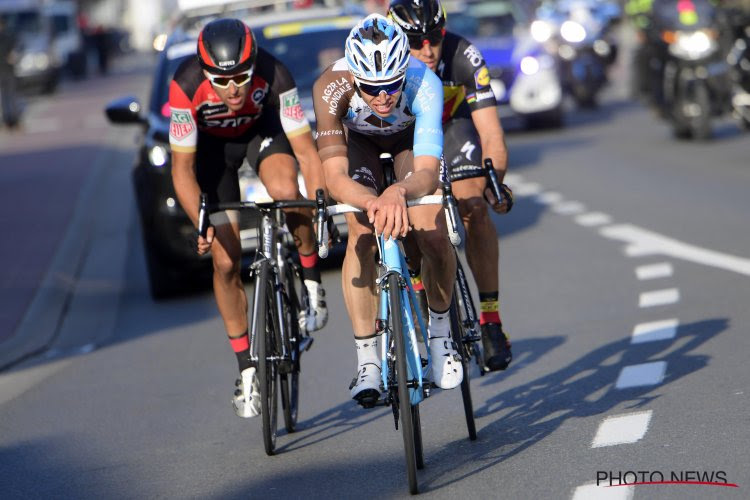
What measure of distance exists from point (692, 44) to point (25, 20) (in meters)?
30.0

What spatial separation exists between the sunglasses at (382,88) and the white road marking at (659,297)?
13.7 feet

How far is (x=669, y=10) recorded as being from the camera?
756 inches

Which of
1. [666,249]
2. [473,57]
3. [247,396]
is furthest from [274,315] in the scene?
[666,249]

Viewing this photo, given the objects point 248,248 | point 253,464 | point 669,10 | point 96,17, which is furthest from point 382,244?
point 96,17

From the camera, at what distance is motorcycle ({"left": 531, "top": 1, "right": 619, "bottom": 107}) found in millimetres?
25672

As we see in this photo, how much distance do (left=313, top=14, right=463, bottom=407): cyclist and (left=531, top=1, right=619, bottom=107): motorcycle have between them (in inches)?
736

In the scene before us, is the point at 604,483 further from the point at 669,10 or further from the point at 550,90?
the point at 550,90

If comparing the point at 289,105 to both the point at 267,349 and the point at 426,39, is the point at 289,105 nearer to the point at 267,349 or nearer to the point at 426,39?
the point at 426,39

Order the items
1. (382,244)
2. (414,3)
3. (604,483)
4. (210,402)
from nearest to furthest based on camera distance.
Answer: (604,483) → (382,244) → (414,3) → (210,402)

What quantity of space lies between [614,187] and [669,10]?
413 cm

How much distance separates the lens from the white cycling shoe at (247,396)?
707cm

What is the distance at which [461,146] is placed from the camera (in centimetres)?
788

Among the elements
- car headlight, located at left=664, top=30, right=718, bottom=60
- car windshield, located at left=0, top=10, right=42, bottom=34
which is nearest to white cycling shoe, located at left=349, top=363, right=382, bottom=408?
car headlight, located at left=664, top=30, right=718, bottom=60

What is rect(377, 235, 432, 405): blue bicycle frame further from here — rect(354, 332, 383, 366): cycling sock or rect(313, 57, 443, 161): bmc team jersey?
rect(313, 57, 443, 161): bmc team jersey
